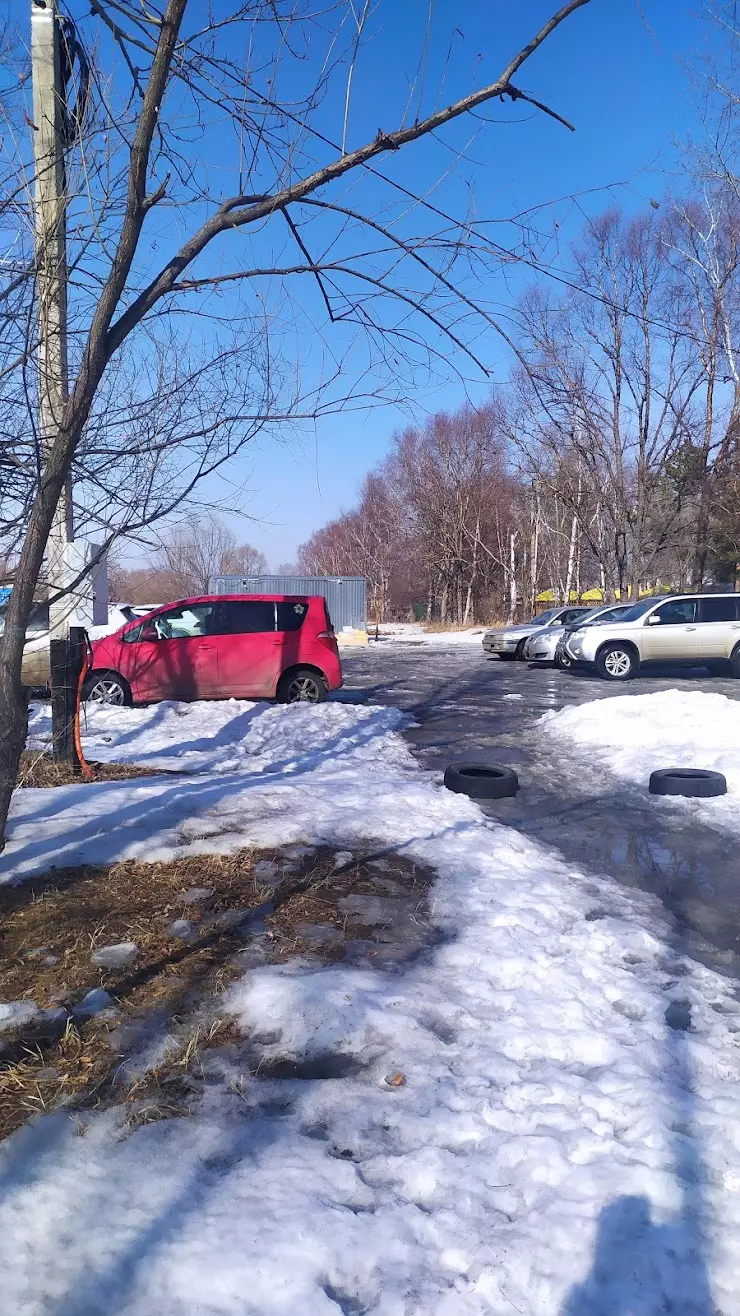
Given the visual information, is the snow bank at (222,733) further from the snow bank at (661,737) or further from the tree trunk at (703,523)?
the tree trunk at (703,523)

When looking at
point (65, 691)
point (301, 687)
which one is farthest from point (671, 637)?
point (65, 691)

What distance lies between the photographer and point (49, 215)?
413cm

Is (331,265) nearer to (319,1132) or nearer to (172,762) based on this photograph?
(319,1132)

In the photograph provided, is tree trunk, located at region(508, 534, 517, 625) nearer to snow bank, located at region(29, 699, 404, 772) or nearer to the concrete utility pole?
snow bank, located at region(29, 699, 404, 772)

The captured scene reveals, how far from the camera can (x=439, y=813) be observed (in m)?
6.83

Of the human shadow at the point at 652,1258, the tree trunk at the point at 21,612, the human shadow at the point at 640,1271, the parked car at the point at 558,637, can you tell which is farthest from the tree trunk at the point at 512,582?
the human shadow at the point at 640,1271

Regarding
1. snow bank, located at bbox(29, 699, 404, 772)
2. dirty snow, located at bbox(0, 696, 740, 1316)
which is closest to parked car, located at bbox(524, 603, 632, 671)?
snow bank, located at bbox(29, 699, 404, 772)

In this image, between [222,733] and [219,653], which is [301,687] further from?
[222,733]

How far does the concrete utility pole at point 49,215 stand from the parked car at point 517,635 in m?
21.0

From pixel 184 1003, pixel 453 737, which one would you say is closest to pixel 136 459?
pixel 184 1003

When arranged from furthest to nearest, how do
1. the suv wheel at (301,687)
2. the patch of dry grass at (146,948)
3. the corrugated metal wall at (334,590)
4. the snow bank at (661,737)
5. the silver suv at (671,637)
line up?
the corrugated metal wall at (334,590)
the silver suv at (671,637)
the suv wheel at (301,687)
the snow bank at (661,737)
the patch of dry grass at (146,948)

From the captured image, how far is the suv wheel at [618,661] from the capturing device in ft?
60.4

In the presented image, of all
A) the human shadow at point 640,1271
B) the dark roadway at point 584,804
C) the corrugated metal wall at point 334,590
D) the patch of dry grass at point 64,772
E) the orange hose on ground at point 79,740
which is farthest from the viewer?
the corrugated metal wall at point 334,590

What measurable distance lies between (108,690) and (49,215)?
8.94 meters
